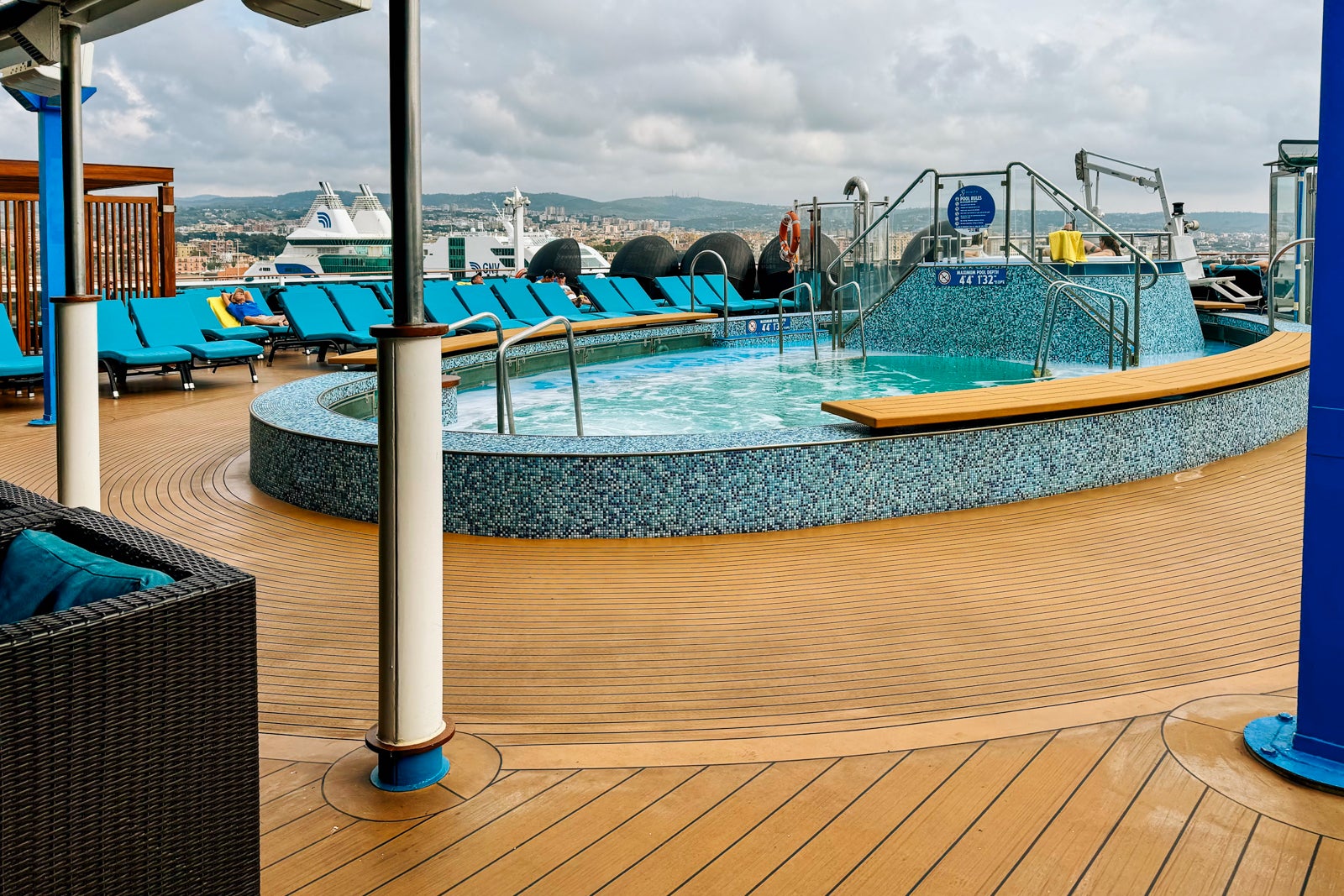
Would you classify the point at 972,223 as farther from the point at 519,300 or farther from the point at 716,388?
the point at 519,300

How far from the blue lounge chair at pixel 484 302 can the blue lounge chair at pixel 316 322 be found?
1.46m

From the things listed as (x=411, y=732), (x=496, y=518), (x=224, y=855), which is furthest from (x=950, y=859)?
(x=496, y=518)

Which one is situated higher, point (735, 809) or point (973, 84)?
point (973, 84)

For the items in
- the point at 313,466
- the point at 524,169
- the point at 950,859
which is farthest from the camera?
the point at 524,169

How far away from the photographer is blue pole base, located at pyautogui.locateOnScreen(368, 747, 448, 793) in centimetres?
232

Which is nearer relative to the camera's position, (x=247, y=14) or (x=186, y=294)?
(x=247, y=14)

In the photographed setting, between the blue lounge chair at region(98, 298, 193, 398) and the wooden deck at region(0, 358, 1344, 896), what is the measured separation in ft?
14.4

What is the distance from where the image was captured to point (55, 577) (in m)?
1.79

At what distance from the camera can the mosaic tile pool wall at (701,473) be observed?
459 cm

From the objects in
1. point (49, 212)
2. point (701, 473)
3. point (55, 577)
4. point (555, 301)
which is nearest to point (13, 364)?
point (49, 212)

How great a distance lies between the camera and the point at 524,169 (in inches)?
3187

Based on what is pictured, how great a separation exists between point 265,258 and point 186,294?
51762 mm

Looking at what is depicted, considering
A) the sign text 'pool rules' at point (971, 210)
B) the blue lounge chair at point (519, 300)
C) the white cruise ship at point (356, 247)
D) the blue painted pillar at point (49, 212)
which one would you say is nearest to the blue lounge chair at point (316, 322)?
the blue lounge chair at point (519, 300)

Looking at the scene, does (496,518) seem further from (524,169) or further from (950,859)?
(524,169)
